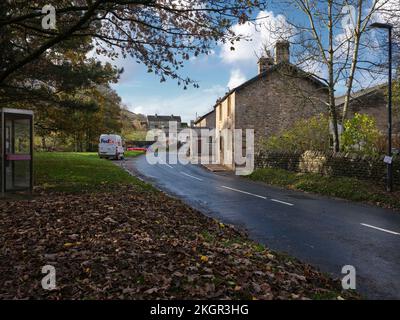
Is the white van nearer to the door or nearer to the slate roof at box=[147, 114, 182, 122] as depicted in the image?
the door

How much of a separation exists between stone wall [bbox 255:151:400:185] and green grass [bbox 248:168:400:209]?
44 cm

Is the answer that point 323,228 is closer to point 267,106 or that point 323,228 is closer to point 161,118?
point 267,106

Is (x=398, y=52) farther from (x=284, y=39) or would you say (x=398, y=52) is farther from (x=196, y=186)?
(x=196, y=186)

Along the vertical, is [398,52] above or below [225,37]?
above

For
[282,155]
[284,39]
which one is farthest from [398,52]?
[282,155]

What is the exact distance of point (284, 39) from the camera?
61.4ft

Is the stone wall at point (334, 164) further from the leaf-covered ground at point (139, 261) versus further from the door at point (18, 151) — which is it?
the door at point (18, 151)

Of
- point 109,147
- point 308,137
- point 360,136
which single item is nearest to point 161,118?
point 109,147

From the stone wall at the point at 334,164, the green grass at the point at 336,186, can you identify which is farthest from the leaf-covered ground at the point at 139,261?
the stone wall at the point at 334,164

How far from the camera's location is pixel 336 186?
50.7 feet

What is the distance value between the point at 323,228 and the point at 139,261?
5485 millimetres

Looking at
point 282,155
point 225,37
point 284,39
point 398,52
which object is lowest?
point 282,155
